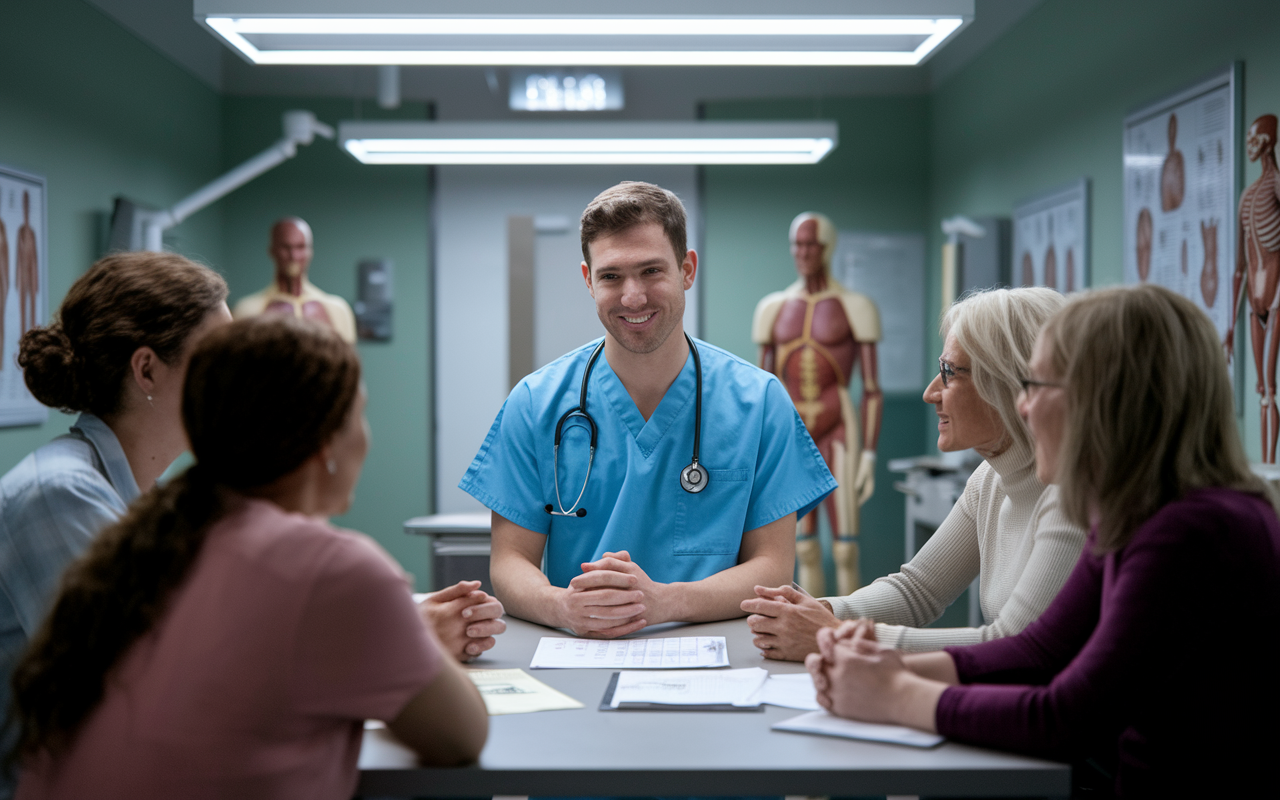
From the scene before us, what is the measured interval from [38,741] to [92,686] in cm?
7

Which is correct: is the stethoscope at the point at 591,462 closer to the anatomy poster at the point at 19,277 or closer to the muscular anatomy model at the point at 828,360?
the muscular anatomy model at the point at 828,360

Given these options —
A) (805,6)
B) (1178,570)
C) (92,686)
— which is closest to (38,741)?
(92,686)

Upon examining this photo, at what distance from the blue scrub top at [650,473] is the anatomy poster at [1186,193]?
5.82 ft

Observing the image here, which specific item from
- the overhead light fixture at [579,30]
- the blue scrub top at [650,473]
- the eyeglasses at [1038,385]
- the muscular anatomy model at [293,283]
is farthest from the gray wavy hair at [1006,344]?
the muscular anatomy model at [293,283]

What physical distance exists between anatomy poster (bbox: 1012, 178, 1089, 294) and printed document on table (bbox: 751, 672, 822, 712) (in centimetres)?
275

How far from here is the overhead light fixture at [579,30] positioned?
190 centimetres

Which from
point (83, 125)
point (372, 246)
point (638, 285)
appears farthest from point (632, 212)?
point (372, 246)

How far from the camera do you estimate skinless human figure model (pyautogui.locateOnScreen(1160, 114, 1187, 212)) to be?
311 cm

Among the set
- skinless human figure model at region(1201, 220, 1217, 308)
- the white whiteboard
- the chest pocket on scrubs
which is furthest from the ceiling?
the chest pocket on scrubs

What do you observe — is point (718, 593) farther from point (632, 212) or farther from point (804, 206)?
point (804, 206)

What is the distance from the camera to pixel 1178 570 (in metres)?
1.01

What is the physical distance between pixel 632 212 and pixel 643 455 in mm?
459

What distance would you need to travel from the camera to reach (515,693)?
1.28m

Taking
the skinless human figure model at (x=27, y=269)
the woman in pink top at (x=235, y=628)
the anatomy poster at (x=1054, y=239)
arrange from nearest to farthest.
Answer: the woman in pink top at (x=235, y=628), the skinless human figure model at (x=27, y=269), the anatomy poster at (x=1054, y=239)
